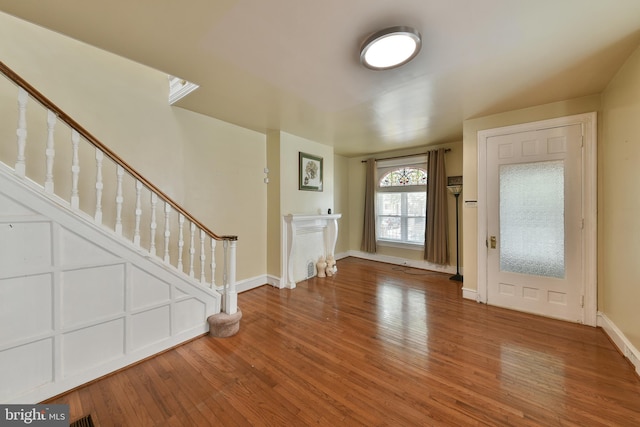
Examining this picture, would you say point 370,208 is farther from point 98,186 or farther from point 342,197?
point 98,186

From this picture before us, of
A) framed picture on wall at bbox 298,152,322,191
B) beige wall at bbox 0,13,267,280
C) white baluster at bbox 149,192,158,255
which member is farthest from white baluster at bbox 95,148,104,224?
framed picture on wall at bbox 298,152,322,191

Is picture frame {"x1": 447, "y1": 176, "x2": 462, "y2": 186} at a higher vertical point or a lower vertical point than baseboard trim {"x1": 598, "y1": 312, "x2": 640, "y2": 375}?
higher

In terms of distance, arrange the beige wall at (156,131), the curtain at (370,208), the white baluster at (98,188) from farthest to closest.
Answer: the curtain at (370,208) → the beige wall at (156,131) → the white baluster at (98,188)

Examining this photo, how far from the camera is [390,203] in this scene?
5.41m

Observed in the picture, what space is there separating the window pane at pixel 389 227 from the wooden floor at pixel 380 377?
8.58 ft

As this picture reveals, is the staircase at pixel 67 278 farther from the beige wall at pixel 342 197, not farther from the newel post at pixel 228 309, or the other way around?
the beige wall at pixel 342 197

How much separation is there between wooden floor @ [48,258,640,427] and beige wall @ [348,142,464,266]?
208cm

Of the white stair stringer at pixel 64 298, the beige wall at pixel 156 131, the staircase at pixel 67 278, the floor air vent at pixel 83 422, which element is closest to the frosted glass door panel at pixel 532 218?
the beige wall at pixel 156 131

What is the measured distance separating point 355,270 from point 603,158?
144 inches

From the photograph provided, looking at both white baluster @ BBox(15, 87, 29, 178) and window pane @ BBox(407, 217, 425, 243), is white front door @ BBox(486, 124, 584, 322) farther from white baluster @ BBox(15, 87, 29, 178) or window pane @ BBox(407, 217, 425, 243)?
white baluster @ BBox(15, 87, 29, 178)

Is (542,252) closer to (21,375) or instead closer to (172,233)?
(172,233)

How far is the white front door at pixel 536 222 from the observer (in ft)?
8.52

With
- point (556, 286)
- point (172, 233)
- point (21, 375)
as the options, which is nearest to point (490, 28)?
point (556, 286)

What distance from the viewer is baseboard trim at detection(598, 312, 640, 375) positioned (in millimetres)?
1825
